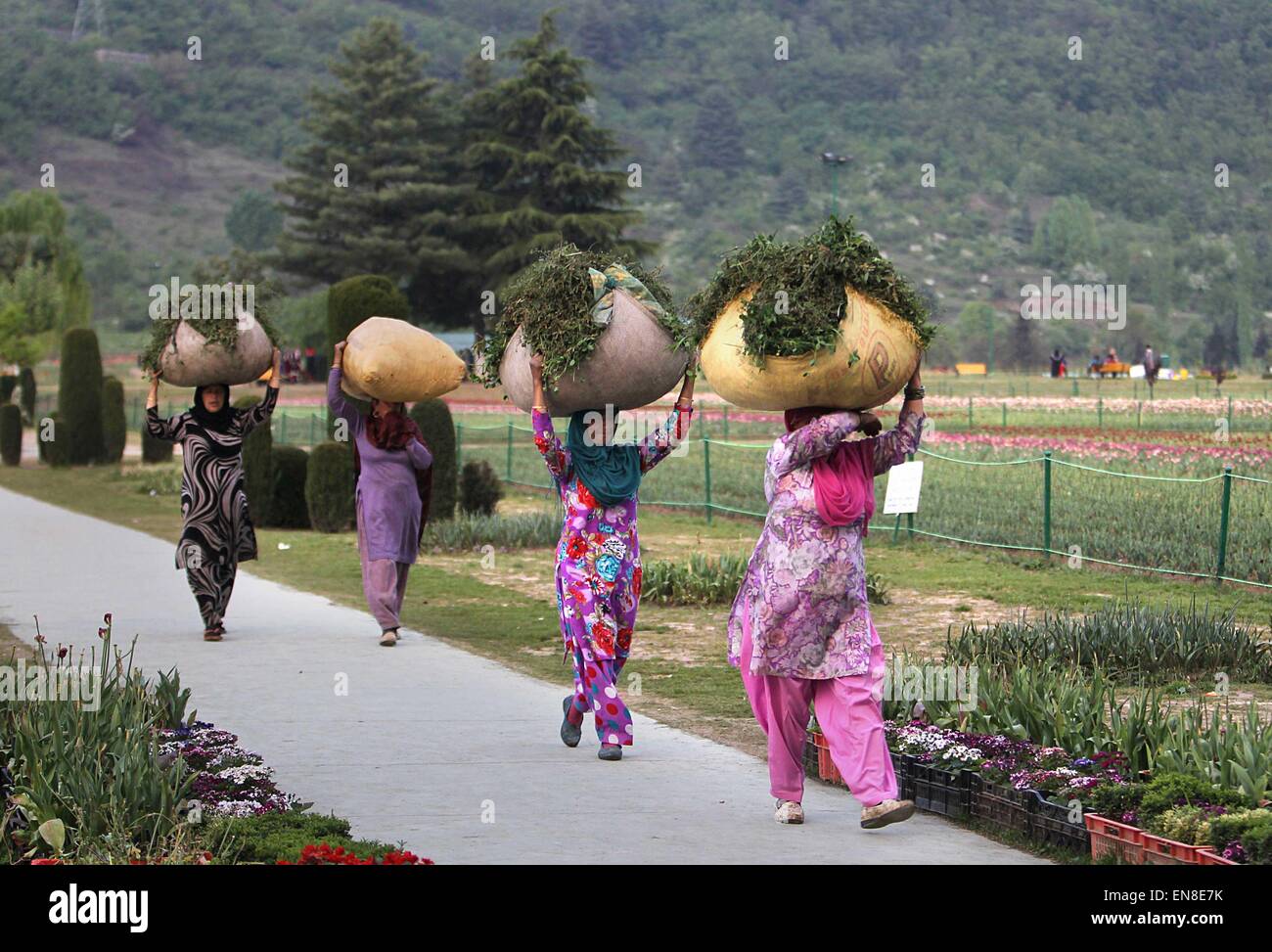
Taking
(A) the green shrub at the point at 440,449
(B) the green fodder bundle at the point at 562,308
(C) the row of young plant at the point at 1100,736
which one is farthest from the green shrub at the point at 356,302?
(B) the green fodder bundle at the point at 562,308

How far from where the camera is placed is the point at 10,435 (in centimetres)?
3869

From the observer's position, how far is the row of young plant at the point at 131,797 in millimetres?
6184

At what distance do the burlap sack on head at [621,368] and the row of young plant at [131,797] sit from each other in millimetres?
2319

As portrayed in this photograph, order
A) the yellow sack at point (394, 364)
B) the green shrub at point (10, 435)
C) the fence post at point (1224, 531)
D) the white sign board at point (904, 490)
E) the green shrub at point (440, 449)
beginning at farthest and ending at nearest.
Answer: the green shrub at point (10, 435) < the green shrub at point (440, 449) < the white sign board at point (904, 490) < the fence post at point (1224, 531) < the yellow sack at point (394, 364)

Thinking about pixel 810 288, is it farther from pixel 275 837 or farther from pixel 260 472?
pixel 260 472

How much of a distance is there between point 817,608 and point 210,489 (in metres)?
6.88

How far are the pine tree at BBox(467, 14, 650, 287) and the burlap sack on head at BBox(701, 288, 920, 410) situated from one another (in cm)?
5632

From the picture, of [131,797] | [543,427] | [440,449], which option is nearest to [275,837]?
[131,797]

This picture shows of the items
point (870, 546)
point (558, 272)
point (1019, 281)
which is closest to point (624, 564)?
point (558, 272)

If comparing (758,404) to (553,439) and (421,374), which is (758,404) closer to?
(553,439)

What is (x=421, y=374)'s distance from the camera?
12.4 metres

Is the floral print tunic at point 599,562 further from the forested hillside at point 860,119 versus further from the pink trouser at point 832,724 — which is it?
the forested hillside at point 860,119

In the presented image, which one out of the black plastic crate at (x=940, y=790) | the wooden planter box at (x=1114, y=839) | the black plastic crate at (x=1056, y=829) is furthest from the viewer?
the black plastic crate at (x=940, y=790)

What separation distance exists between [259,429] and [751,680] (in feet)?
53.3
